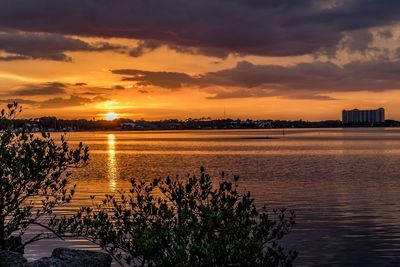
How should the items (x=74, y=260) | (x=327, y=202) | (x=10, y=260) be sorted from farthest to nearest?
1. (x=327, y=202)
2. (x=74, y=260)
3. (x=10, y=260)

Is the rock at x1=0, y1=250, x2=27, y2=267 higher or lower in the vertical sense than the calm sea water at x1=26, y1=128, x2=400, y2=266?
higher

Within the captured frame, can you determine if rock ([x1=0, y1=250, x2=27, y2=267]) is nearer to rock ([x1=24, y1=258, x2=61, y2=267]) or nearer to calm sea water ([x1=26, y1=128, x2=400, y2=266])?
rock ([x1=24, y1=258, x2=61, y2=267])

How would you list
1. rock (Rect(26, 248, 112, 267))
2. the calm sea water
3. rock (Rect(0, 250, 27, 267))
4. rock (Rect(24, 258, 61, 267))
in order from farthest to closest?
1. the calm sea water
2. rock (Rect(26, 248, 112, 267))
3. rock (Rect(24, 258, 61, 267))
4. rock (Rect(0, 250, 27, 267))

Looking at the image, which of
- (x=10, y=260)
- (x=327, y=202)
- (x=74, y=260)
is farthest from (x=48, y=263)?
(x=327, y=202)

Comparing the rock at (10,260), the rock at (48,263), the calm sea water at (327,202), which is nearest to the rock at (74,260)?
the rock at (48,263)

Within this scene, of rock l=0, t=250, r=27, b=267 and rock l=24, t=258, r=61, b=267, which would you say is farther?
rock l=24, t=258, r=61, b=267

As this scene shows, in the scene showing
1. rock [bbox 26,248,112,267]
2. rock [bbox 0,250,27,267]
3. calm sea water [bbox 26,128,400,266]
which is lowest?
calm sea water [bbox 26,128,400,266]

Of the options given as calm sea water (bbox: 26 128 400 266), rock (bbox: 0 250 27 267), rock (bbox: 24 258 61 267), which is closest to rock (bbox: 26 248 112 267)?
rock (bbox: 24 258 61 267)

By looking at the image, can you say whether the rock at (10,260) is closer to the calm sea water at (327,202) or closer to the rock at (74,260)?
the rock at (74,260)

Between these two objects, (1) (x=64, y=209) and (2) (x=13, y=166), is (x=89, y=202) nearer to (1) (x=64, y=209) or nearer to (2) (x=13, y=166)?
(1) (x=64, y=209)

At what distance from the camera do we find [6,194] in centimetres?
2350

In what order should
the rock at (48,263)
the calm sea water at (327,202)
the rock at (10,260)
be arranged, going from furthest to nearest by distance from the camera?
the calm sea water at (327,202), the rock at (48,263), the rock at (10,260)

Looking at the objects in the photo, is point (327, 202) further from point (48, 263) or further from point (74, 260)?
point (48, 263)

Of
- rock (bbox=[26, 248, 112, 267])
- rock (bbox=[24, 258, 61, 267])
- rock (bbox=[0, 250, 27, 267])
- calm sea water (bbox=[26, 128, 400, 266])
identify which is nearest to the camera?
rock (bbox=[0, 250, 27, 267])
